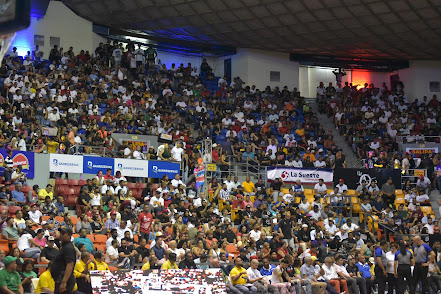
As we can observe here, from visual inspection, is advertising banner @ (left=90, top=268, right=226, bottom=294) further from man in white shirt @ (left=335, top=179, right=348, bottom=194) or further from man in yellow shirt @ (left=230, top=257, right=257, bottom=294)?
man in white shirt @ (left=335, top=179, right=348, bottom=194)

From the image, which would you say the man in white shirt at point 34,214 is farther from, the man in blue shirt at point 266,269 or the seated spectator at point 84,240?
the man in blue shirt at point 266,269

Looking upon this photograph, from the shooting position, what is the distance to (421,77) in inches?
1462

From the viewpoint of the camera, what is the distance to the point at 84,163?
2177 cm

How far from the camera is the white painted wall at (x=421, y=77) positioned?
3703cm

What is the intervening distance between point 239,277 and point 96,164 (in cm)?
866

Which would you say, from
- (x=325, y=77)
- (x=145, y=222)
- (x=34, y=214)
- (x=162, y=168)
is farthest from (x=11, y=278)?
(x=325, y=77)

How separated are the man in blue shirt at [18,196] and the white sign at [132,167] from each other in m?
4.43

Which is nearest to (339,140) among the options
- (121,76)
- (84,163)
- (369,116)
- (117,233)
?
(369,116)

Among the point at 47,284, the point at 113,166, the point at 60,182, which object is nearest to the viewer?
the point at 47,284

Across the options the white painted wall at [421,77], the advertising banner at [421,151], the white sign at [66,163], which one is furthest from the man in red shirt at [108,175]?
the white painted wall at [421,77]

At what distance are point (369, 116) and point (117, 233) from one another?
18.5 metres

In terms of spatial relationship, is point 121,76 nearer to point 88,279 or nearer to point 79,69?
point 79,69

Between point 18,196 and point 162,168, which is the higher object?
point 162,168

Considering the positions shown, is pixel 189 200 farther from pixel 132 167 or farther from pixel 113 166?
pixel 113 166
